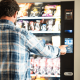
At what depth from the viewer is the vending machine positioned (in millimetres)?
1567

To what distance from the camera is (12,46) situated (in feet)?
2.71

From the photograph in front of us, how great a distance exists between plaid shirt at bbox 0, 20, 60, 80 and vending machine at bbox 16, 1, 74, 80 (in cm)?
79

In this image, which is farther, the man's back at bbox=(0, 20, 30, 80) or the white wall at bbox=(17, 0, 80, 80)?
the white wall at bbox=(17, 0, 80, 80)

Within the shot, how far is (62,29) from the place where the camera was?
157 centimetres

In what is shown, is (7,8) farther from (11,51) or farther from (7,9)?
(11,51)

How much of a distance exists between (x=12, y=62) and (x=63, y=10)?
3.74 ft

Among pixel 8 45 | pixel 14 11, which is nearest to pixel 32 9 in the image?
pixel 14 11

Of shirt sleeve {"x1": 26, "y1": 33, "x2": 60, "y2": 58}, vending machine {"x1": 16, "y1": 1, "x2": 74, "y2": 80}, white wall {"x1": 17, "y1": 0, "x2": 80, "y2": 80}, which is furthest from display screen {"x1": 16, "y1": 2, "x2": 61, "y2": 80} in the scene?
shirt sleeve {"x1": 26, "y1": 33, "x2": 60, "y2": 58}

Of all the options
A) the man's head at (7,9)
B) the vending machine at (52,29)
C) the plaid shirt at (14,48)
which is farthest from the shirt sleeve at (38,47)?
the vending machine at (52,29)

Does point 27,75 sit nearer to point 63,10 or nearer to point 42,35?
point 42,35

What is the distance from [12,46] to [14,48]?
23 mm

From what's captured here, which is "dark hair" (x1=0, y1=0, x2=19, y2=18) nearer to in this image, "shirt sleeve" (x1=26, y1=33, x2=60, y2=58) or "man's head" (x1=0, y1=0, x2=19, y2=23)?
"man's head" (x1=0, y1=0, x2=19, y2=23)

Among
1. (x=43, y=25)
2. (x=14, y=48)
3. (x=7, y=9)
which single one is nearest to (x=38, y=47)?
(x=14, y=48)
